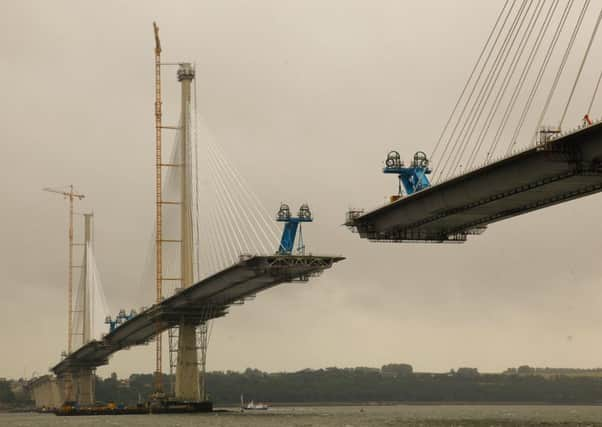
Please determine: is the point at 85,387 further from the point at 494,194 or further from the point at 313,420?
the point at 494,194

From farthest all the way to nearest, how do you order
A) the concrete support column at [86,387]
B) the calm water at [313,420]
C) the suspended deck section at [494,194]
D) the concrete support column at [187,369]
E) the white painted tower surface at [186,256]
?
the concrete support column at [86,387] < the concrete support column at [187,369] < the white painted tower surface at [186,256] < the calm water at [313,420] < the suspended deck section at [494,194]

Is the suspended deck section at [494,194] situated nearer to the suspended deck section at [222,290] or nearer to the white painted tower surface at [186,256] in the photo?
the suspended deck section at [222,290]

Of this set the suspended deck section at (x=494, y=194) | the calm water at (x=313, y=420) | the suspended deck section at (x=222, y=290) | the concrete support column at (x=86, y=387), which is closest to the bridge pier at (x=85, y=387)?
the concrete support column at (x=86, y=387)

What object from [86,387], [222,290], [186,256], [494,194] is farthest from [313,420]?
[86,387]

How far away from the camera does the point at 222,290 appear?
354 ft

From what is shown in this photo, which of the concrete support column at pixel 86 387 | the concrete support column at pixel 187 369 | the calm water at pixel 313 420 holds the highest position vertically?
the concrete support column at pixel 86 387

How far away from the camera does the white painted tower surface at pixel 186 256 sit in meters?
112

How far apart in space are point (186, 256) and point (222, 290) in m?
7.13

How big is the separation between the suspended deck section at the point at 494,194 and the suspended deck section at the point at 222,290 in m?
13.9

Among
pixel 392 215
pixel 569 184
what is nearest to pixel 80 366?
pixel 392 215

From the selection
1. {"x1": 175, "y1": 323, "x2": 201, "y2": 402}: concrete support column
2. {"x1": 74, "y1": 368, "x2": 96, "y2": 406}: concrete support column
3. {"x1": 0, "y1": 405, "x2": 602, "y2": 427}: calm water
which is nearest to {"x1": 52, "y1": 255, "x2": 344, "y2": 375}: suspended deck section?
{"x1": 175, "y1": 323, "x2": 201, "y2": 402}: concrete support column

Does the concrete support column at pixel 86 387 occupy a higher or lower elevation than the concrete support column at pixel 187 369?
higher

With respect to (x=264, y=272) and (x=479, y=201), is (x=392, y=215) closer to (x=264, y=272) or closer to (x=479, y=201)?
(x=479, y=201)

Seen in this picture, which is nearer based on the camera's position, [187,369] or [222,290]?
[222,290]
